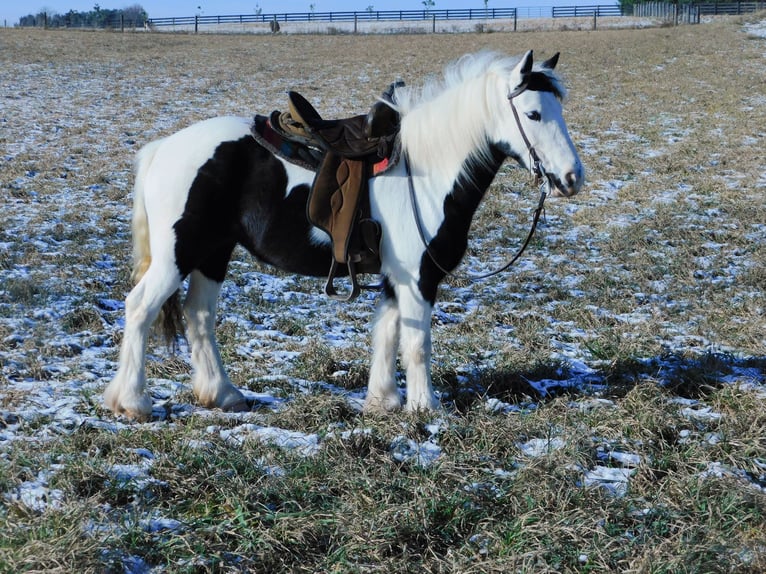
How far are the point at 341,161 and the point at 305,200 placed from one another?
32 centimetres

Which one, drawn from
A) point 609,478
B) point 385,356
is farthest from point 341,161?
point 609,478

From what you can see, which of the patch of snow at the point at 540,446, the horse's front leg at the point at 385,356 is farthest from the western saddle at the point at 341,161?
the patch of snow at the point at 540,446

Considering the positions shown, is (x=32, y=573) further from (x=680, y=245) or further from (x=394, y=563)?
(x=680, y=245)

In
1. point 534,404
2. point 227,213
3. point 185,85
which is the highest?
point 185,85

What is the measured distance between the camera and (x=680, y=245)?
29.2 feet

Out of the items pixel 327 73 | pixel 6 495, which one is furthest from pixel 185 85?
pixel 6 495

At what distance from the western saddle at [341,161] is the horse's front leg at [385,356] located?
0.26m

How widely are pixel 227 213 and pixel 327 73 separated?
2242cm

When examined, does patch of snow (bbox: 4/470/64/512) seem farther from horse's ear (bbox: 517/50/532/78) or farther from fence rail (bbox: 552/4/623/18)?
fence rail (bbox: 552/4/623/18)

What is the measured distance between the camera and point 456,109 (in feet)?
14.6

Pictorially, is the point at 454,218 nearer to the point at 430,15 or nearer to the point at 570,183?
the point at 570,183

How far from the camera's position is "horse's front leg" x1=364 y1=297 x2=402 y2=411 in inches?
183

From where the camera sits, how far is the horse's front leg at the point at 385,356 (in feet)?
15.3

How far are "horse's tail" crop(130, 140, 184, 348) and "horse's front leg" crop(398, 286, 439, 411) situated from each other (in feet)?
4.85
